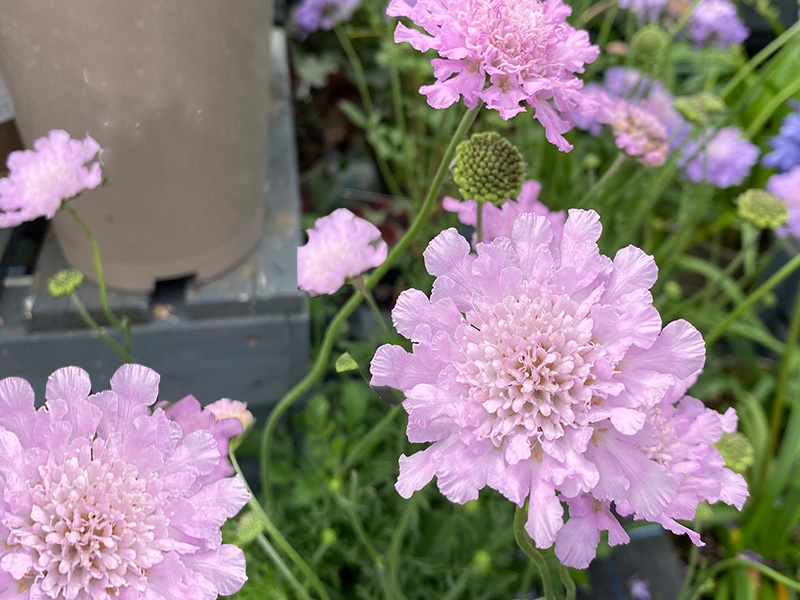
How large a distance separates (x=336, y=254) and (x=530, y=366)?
0.79ft

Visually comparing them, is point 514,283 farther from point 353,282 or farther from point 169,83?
point 169,83

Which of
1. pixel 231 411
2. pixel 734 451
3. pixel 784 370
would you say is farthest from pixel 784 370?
pixel 231 411

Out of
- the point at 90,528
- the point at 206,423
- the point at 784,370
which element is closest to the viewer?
the point at 90,528

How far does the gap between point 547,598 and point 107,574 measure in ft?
0.83

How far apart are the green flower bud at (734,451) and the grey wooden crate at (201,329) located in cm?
49

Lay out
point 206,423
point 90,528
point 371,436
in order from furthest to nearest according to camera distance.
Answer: point 371,436 < point 206,423 < point 90,528

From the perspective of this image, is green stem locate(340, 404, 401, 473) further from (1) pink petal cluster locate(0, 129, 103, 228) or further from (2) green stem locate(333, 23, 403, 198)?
(2) green stem locate(333, 23, 403, 198)

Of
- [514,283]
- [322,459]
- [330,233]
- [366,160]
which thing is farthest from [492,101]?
[366,160]

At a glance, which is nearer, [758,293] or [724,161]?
[758,293]

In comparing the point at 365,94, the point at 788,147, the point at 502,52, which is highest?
the point at 502,52

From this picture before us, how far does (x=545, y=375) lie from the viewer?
1.16 ft

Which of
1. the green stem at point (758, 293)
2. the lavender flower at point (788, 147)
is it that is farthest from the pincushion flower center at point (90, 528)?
the lavender flower at point (788, 147)

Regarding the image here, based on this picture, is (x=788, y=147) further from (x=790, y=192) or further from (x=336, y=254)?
(x=336, y=254)

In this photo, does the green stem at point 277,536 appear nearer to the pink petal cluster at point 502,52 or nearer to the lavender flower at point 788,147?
the pink petal cluster at point 502,52
